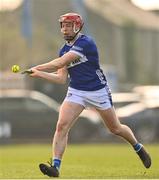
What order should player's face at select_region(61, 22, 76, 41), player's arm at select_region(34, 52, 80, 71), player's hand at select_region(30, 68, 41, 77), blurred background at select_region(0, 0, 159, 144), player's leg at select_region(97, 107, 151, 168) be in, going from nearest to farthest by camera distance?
player's hand at select_region(30, 68, 41, 77), player's arm at select_region(34, 52, 80, 71), player's face at select_region(61, 22, 76, 41), player's leg at select_region(97, 107, 151, 168), blurred background at select_region(0, 0, 159, 144)

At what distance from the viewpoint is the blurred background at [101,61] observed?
32344 mm

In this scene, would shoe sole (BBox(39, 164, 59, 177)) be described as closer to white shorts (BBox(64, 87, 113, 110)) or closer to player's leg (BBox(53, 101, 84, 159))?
player's leg (BBox(53, 101, 84, 159))

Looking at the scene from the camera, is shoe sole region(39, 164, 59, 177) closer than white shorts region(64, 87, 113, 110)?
Yes

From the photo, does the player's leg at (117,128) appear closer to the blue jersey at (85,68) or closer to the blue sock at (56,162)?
the blue jersey at (85,68)

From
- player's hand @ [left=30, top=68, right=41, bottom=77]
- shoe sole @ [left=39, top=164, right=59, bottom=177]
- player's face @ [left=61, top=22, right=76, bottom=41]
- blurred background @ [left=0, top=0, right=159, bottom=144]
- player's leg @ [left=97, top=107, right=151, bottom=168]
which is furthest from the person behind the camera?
blurred background @ [left=0, top=0, right=159, bottom=144]

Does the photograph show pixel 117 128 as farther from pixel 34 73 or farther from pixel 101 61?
pixel 101 61

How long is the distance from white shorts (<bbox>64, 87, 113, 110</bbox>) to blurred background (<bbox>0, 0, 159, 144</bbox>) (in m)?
17.7

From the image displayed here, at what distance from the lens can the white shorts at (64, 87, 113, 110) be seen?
44.2 feet

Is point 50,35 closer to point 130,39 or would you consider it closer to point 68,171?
point 130,39

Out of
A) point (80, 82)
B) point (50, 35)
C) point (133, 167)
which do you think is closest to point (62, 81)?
point (80, 82)

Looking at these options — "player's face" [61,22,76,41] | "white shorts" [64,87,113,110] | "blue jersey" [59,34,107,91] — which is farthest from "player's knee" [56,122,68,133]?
"player's face" [61,22,76,41]

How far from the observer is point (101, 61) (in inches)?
1901

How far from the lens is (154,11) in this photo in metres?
49.0

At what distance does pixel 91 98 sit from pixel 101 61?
34787 millimetres
